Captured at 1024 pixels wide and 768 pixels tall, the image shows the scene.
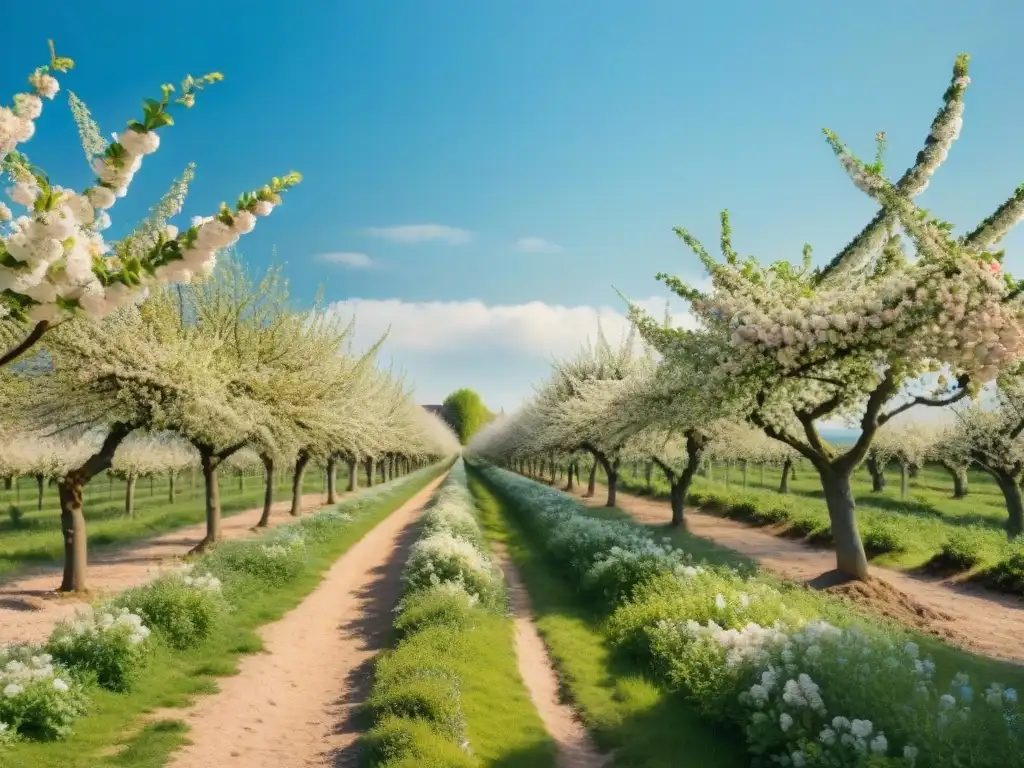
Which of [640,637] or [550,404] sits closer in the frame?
[640,637]

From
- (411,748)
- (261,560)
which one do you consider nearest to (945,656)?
(411,748)

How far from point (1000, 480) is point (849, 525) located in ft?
69.1

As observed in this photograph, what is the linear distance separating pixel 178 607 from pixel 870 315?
14.0 m

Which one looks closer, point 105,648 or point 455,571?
point 105,648

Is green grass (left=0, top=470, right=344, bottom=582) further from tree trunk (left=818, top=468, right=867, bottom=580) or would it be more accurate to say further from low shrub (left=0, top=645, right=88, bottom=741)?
tree trunk (left=818, top=468, right=867, bottom=580)

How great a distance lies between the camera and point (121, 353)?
18.2m

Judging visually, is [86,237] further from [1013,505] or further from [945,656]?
[1013,505]

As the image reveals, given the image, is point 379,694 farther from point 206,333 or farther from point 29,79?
point 206,333

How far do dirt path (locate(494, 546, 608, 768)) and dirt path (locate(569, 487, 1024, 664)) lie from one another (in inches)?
288

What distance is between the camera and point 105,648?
36.2 feet

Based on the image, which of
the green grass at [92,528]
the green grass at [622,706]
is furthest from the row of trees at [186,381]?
the green grass at [622,706]

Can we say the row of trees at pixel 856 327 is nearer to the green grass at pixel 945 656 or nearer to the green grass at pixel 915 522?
the green grass at pixel 945 656

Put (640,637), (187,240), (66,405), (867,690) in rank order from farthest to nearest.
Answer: (66,405)
(640,637)
(867,690)
(187,240)

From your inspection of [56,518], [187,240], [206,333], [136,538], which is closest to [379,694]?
[187,240]
